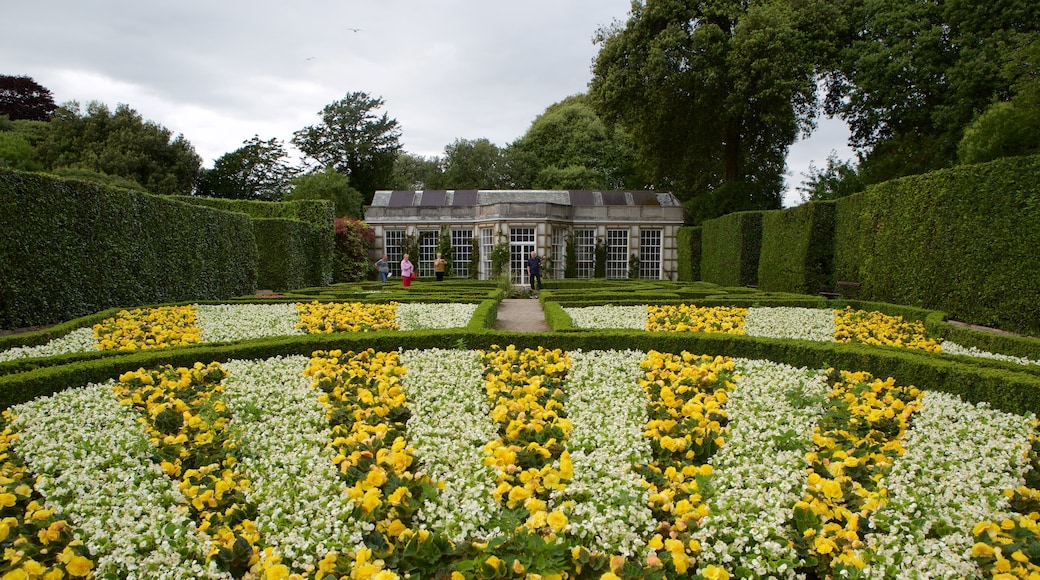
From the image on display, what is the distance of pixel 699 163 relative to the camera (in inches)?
1251

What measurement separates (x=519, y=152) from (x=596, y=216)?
15674 mm

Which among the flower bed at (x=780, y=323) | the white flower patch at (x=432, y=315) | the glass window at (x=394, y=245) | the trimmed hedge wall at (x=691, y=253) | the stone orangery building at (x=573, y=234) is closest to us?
the flower bed at (x=780, y=323)

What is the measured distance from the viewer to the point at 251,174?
44312 mm

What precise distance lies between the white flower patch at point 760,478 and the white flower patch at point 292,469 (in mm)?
1632

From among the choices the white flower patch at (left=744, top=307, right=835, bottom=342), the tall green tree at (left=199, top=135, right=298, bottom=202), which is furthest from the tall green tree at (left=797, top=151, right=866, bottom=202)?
the tall green tree at (left=199, top=135, right=298, bottom=202)

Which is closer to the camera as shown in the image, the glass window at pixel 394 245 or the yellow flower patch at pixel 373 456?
the yellow flower patch at pixel 373 456

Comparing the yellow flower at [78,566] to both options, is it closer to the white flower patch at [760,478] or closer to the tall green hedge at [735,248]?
the white flower patch at [760,478]

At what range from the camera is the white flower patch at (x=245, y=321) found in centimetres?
844

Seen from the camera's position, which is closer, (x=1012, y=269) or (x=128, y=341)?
(x=128, y=341)

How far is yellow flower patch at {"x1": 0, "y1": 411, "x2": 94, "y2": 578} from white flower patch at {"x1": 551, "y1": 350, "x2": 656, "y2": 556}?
80.3 inches

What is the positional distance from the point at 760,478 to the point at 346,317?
23.9ft

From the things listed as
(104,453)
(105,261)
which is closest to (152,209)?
(105,261)

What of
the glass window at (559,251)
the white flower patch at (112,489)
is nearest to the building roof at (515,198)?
the glass window at (559,251)

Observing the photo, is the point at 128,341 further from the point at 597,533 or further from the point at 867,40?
the point at 867,40
